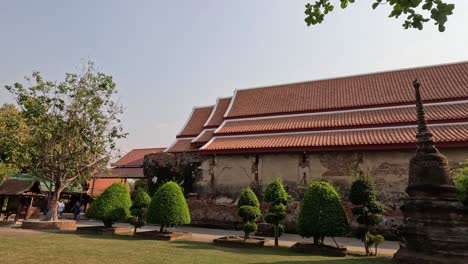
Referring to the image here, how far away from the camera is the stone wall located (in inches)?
568

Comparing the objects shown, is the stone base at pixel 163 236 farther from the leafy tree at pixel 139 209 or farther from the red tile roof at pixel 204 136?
the red tile roof at pixel 204 136

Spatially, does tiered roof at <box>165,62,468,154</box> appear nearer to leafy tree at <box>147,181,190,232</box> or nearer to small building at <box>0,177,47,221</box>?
leafy tree at <box>147,181,190,232</box>

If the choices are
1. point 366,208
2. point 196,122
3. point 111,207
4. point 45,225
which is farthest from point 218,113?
point 366,208

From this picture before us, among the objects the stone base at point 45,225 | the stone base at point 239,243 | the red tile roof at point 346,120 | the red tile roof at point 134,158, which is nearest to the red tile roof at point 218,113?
the red tile roof at point 346,120

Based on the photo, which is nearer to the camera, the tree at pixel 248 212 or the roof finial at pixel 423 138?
the roof finial at pixel 423 138

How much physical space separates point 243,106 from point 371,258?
14411 mm

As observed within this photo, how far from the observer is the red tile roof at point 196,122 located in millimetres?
22955

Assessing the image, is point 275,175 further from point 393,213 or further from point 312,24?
point 312,24

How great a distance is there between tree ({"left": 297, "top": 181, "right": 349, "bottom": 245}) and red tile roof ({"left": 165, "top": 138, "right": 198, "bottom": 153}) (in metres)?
11.2

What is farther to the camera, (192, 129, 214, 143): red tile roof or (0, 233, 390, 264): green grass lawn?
(192, 129, 214, 143): red tile roof

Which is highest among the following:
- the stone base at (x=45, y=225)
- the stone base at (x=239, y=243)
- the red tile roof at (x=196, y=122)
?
the red tile roof at (x=196, y=122)

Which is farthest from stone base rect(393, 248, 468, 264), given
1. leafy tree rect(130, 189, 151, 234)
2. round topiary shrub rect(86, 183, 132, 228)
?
round topiary shrub rect(86, 183, 132, 228)

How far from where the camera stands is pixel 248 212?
1109cm

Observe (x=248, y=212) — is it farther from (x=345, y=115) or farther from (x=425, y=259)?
(x=345, y=115)
